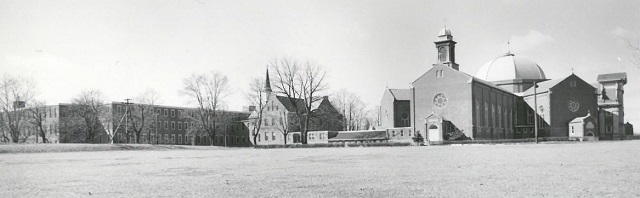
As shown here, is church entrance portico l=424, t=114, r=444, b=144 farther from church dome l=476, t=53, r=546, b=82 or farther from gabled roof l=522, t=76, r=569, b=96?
church dome l=476, t=53, r=546, b=82

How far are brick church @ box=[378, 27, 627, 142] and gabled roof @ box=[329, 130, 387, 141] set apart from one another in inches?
220

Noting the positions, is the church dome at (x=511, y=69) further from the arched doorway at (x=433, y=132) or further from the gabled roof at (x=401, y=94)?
the arched doorway at (x=433, y=132)

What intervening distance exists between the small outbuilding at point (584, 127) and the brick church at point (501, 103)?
6.2 inches

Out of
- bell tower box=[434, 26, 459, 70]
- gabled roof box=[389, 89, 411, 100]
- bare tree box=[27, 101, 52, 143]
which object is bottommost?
bare tree box=[27, 101, 52, 143]

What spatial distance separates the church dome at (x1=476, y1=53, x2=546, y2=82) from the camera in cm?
9756

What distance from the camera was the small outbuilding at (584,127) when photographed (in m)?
84.1

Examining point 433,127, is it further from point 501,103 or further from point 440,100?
point 501,103

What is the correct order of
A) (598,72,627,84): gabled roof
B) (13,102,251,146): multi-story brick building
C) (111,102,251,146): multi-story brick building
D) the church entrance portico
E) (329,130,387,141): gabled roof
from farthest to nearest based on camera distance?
(111,102,251,146): multi-story brick building < (598,72,627,84): gabled roof < (13,102,251,146): multi-story brick building < (329,130,387,141): gabled roof < the church entrance portico

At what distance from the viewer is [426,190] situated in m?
13.9

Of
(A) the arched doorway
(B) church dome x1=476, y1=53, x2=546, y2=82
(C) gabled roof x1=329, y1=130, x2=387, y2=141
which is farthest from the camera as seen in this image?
(B) church dome x1=476, y1=53, x2=546, y2=82

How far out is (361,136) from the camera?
3393 inches

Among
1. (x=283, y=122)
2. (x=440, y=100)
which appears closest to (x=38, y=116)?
(x=283, y=122)

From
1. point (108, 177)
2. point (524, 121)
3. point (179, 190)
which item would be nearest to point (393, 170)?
point (179, 190)

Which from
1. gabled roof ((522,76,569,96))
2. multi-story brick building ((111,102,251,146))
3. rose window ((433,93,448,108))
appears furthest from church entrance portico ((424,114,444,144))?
multi-story brick building ((111,102,251,146))
